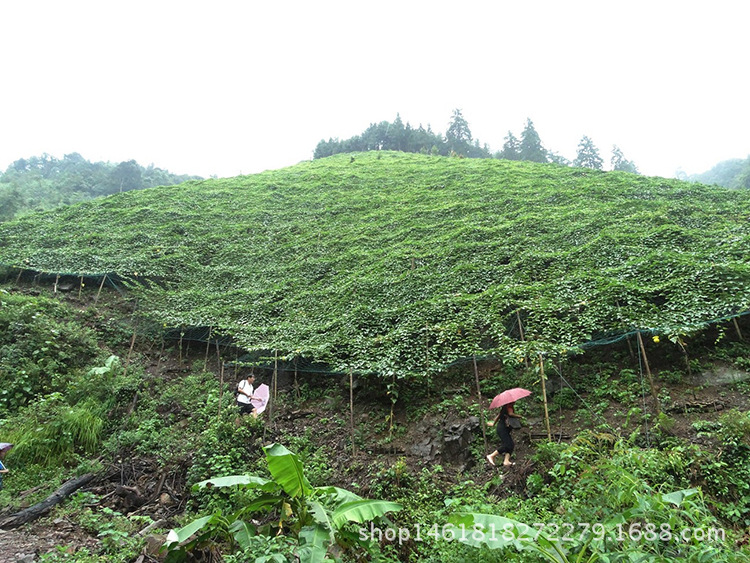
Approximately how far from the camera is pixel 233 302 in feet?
38.0

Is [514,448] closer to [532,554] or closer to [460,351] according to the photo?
[460,351]

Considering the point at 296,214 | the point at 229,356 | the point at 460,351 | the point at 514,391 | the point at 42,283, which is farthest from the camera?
the point at 296,214

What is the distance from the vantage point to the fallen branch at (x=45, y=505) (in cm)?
479

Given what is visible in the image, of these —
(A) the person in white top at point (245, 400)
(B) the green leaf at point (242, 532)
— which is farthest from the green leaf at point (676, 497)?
(A) the person in white top at point (245, 400)

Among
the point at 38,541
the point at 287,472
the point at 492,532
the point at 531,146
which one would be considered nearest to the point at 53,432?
the point at 38,541

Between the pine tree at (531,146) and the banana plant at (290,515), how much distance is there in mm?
43072

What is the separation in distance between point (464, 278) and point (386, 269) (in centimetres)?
260

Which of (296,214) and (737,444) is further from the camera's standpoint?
(296,214)

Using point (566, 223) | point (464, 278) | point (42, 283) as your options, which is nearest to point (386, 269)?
point (464, 278)

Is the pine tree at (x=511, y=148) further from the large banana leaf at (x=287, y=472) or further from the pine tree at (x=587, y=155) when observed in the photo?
the large banana leaf at (x=287, y=472)

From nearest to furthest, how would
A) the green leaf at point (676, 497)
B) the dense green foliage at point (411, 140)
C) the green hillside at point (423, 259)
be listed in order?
the green leaf at point (676, 497), the green hillside at point (423, 259), the dense green foliage at point (411, 140)

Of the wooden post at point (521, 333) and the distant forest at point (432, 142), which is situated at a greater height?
the distant forest at point (432, 142)

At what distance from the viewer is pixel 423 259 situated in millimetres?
11516

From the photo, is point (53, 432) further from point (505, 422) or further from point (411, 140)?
point (411, 140)
